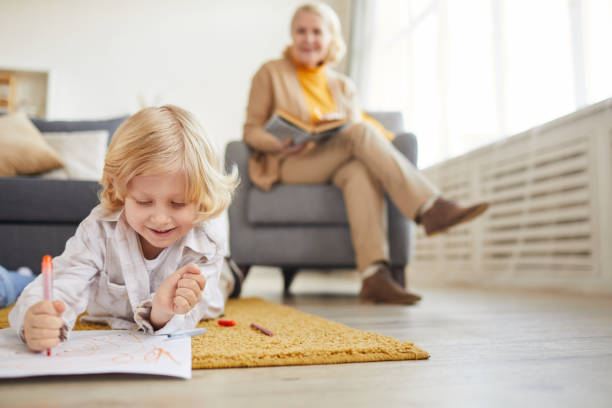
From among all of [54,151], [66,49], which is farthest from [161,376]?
[66,49]

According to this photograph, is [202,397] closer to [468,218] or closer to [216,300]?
[216,300]

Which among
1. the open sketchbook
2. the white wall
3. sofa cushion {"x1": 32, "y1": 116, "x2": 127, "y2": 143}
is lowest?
the open sketchbook

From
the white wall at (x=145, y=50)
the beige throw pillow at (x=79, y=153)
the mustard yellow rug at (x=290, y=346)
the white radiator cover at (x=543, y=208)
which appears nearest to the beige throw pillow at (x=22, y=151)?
the beige throw pillow at (x=79, y=153)

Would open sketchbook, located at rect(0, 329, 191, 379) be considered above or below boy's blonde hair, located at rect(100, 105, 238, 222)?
below

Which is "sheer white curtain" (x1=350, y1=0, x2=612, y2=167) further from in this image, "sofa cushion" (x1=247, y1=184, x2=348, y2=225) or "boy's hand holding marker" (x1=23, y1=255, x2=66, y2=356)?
"boy's hand holding marker" (x1=23, y1=255, x2=66, y2=356)

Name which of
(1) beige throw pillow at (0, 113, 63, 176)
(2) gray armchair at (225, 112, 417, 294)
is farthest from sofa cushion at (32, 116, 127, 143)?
(2) gray armchair at (225, 112, 417, 294)

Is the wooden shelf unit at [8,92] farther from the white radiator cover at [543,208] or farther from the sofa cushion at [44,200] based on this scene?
the white radiator cover at [543,208]

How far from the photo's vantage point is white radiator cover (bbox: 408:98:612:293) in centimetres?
169

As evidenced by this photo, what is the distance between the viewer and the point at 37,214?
1452 mm

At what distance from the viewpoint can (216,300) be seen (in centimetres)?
95

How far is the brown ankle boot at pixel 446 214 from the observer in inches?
53.2

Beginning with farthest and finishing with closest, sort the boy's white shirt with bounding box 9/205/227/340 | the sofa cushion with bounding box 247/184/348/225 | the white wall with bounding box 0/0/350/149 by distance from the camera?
the white wall with bounding box 0/0/350/149 → the sofa cushion with bounding box 247/184/348/225 → the boy's white shirt with bounding box 9/205/227/340

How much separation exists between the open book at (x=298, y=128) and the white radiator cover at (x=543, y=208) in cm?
96

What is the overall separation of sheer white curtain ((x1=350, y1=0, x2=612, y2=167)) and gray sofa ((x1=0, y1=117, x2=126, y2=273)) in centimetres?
181
